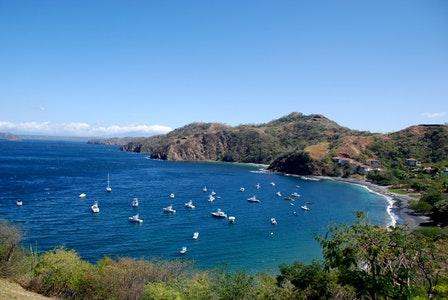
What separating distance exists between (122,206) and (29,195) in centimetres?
2543

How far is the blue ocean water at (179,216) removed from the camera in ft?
206

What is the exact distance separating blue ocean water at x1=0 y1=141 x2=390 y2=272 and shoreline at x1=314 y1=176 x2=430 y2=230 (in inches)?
103

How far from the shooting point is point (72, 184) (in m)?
129

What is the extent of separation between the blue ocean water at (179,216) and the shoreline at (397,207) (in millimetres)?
2625

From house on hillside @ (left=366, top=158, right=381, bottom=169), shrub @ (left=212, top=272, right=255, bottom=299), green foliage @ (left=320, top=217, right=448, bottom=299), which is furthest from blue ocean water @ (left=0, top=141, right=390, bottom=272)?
house on hillside @ (left=366, top=158, right=381, bottom=169)

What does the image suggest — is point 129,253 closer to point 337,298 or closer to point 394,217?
point 337,298

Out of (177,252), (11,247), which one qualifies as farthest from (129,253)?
(11,247)

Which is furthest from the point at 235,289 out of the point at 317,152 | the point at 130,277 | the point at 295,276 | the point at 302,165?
the point at 317,152

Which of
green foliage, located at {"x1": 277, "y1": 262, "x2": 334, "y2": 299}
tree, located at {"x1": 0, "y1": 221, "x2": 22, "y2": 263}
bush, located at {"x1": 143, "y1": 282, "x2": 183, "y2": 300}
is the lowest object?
green foliage, located at {"x1": 277, "y1": 262, "x2": 334, "y2": 299}

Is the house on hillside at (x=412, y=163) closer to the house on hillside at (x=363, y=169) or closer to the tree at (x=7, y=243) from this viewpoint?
the house on hillside at (x=363, y=169)

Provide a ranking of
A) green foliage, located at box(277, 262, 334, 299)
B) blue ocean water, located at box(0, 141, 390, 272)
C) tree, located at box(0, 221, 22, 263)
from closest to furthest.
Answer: tree, located at box(0, 221, 22, 263)
green foliage, located at box(277, 262, 334, 299)
blue ocean water, located at box(0, 141, 390, 272)

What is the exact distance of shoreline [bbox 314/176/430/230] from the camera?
87.9 metres

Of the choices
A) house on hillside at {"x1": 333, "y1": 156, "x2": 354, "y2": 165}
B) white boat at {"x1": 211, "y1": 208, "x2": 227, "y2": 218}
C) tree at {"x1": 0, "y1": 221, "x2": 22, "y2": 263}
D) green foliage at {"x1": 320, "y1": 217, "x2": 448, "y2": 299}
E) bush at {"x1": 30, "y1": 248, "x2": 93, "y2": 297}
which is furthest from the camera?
house on hillside at {"x1": 333, "y1": 156, "x2": 354, "y2": 165}

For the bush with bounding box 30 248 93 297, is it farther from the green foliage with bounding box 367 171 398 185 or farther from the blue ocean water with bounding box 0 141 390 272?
the green foliage with bounding box 367 171 398 185
